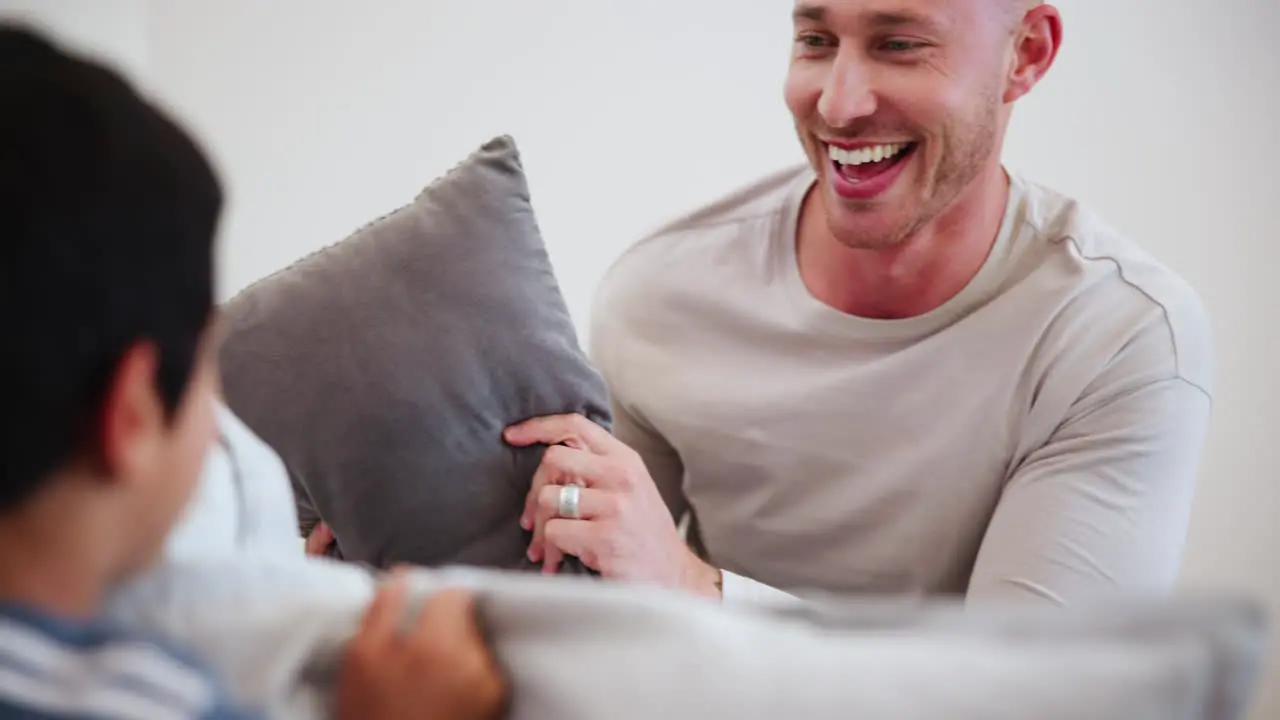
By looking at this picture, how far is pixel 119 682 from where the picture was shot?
1.78ft

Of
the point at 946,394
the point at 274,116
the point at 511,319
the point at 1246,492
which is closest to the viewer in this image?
the point at 511,319

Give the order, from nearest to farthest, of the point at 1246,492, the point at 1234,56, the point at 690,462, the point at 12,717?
1. the point at 12,717
2. the point at 690,462
3. the point at 1234,56
4. the point at 1246,492

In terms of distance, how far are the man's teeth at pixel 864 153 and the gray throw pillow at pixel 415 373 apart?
0.39 meters

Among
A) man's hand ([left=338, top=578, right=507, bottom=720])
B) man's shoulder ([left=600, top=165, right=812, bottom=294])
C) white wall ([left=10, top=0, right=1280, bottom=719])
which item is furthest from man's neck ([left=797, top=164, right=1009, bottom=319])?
man's hand ([left=338, top=578, right=507, bottom=720])

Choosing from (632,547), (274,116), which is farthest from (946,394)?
(274,116)

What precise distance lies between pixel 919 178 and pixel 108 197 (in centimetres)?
101

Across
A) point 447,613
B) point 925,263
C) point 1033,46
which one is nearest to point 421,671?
point 447,613

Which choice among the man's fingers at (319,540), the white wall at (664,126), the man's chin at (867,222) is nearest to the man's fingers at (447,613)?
the man's fingers at (319,540)

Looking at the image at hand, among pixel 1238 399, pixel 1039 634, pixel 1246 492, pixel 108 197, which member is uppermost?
pixel 108 197

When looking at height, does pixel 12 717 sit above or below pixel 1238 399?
above

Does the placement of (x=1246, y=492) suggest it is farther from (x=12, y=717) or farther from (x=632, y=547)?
(x=12, y=717)

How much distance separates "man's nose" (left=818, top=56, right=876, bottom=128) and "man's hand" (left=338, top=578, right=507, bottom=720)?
0.85 meters

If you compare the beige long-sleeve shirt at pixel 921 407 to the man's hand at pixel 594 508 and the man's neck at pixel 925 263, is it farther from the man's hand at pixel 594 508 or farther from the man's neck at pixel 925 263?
the man's hand at pixel 594 508

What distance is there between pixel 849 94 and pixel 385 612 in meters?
0.88
